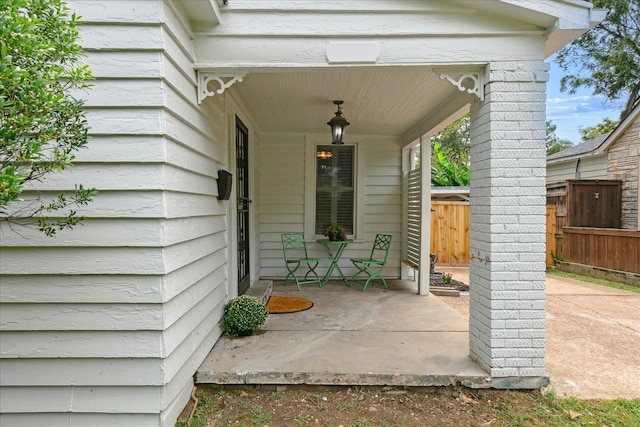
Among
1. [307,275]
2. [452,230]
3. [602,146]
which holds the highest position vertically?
[602,146]

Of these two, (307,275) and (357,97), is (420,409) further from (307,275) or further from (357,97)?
(307,275)

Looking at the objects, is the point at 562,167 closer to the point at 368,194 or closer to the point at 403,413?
the point at 368,194

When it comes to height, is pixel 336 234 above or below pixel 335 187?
below

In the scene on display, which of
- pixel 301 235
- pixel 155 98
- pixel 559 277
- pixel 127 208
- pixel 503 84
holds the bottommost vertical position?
pixel 559 277

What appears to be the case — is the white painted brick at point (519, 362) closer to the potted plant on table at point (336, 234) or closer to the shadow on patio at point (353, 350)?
the shadow on patio at point (353, 350)

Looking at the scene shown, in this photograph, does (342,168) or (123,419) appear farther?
(342,168)

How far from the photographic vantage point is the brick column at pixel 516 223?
2514 mm

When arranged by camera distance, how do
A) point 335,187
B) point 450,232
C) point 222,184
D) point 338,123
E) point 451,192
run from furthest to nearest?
1. point 451,192
2. point 450,232
3. point 335,187
4. point 338,123
5. point 222,184

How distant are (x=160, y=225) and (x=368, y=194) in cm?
424

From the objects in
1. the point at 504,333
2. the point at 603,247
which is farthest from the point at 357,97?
the point at 603,247

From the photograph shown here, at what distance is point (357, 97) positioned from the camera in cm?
377

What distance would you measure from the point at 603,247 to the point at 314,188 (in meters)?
5.97

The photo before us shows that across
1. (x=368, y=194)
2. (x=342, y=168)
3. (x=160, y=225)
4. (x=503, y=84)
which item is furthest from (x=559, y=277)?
(x=160, y=225)

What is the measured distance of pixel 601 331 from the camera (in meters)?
3.78
